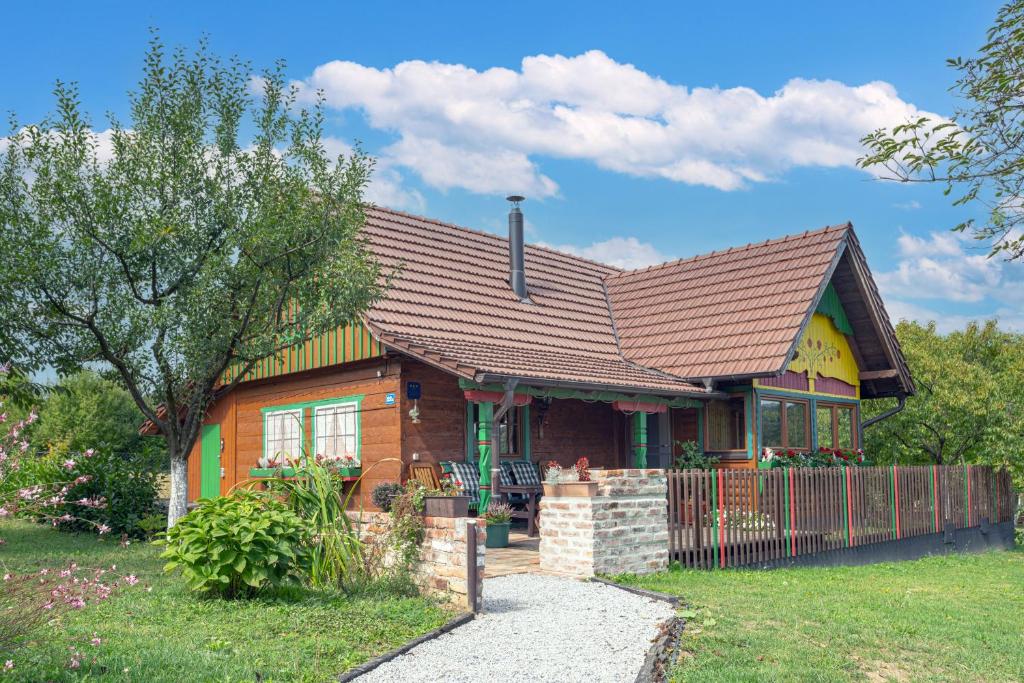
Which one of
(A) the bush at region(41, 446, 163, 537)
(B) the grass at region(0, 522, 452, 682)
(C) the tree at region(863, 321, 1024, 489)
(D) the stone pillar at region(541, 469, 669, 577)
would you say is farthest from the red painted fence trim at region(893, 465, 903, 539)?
(A) the bush at region(41, 446, 163, 537)

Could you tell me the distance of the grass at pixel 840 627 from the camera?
23.4 ft

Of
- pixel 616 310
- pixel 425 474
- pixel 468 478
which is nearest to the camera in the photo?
pixel 425 474

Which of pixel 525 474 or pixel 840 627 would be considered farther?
pixel 525 474

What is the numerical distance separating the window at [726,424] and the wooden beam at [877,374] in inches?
178

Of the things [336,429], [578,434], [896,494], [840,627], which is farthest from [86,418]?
[840,627]

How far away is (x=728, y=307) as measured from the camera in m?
19.5

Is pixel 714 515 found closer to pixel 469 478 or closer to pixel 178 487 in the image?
pixel 469 478

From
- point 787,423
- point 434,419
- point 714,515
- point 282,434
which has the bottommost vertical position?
point 714,515

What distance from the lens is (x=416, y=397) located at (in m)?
15.4

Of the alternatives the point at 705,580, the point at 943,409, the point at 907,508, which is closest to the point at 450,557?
the point at 705,580

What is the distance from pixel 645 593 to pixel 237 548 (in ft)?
13.5

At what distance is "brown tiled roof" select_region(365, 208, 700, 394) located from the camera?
1516 centimetres

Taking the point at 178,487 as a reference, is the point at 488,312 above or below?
above

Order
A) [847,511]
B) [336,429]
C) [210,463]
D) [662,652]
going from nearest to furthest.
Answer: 1. [662,652]
2. [847,511]
3. [336,429]
4. [210,463]
